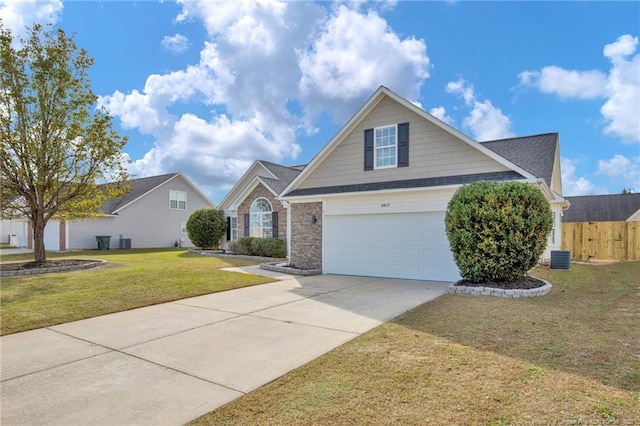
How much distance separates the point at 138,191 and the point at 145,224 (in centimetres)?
274

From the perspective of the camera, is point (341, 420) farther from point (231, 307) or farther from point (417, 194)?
point (417, 194)

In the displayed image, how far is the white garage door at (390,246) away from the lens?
11281 millimetres

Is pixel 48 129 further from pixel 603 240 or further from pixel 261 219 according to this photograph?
pixel 603 240

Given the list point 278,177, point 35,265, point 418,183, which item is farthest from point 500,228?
point 278,177

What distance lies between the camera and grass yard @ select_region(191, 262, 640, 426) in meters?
3.18

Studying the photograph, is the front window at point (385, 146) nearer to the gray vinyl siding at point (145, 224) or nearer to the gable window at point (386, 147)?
the gable window at point (386, 147)

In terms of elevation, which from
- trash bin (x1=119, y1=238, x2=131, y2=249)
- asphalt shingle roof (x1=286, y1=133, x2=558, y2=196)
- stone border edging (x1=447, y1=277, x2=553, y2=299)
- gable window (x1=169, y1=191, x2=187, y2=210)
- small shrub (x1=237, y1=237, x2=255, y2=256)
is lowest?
trash bin (x1=119, y1=238, x2=131, y2=249)

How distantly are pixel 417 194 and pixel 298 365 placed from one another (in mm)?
8159

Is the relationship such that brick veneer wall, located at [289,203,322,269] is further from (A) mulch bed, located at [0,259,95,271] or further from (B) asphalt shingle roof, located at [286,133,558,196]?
(A) mulch bed, located at [0,259,95,271]

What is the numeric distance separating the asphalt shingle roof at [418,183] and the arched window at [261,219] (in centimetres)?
672

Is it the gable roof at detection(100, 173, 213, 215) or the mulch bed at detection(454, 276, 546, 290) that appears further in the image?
the gable roof at detection(100, 173, 213, 215)

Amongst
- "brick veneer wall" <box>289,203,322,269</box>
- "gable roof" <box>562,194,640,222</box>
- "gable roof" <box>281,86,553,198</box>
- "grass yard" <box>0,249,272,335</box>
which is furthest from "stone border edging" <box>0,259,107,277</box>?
"gable roof" <box>562,194,640,222</box>

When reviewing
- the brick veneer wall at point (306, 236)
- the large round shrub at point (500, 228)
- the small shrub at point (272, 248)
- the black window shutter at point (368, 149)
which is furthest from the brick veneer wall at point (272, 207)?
the large round shrub at point (500, 228)

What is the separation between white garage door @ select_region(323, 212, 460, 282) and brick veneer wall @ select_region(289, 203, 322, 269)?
0.36 metres
